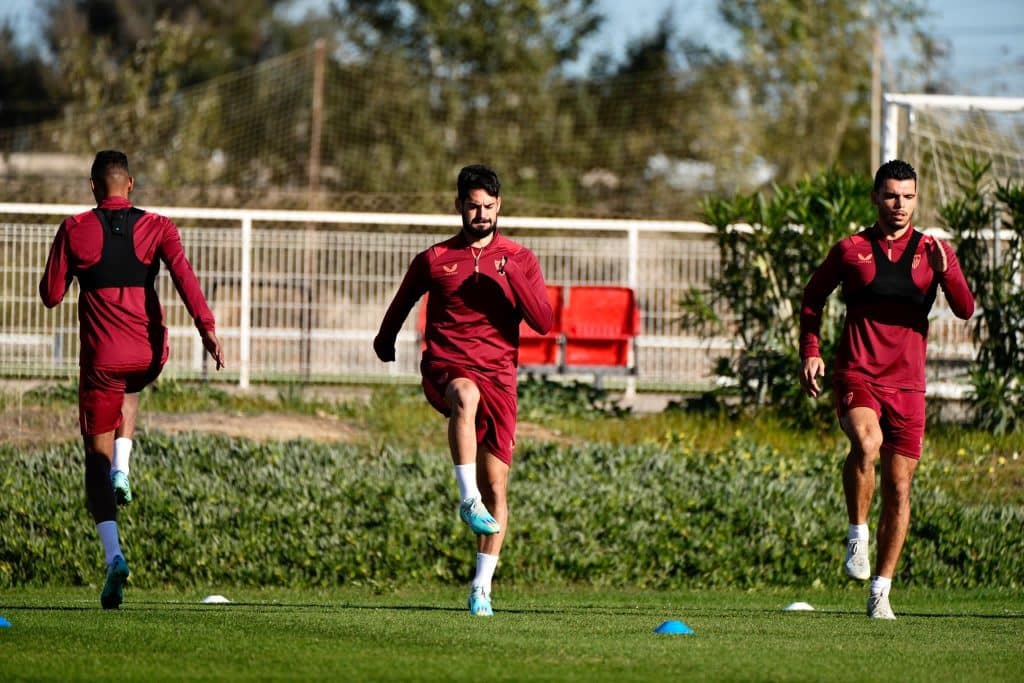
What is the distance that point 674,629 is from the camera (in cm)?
800

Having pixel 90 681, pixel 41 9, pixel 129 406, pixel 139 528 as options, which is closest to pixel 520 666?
pixel 90 681

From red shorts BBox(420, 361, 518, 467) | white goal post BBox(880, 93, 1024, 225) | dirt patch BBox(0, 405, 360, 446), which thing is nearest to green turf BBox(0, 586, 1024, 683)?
red shorts BBox(420, 361, 518, 467)

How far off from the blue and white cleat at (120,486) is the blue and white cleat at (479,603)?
6.53 ft

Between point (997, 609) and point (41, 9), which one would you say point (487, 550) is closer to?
point (997, 609)

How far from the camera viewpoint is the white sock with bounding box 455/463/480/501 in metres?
8.32

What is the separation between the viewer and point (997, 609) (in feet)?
34.5

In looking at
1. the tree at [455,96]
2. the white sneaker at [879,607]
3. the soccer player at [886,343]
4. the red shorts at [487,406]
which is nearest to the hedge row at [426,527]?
the white sneaker at [879,607]

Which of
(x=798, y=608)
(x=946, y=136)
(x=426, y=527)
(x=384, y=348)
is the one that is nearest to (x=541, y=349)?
(x=426, y=527)

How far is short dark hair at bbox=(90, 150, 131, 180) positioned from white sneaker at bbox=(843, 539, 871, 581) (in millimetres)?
4357

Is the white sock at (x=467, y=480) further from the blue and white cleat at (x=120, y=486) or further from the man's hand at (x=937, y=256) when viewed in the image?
the man's hand at (x=937, y=256)

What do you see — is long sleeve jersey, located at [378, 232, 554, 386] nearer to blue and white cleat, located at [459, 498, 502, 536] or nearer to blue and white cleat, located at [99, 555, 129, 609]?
blue and white cleat, located at [459, 498, 502, 536]

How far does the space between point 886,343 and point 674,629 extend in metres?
2.00

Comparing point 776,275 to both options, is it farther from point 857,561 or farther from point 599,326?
point 857,561

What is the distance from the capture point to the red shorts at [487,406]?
28.1ft
